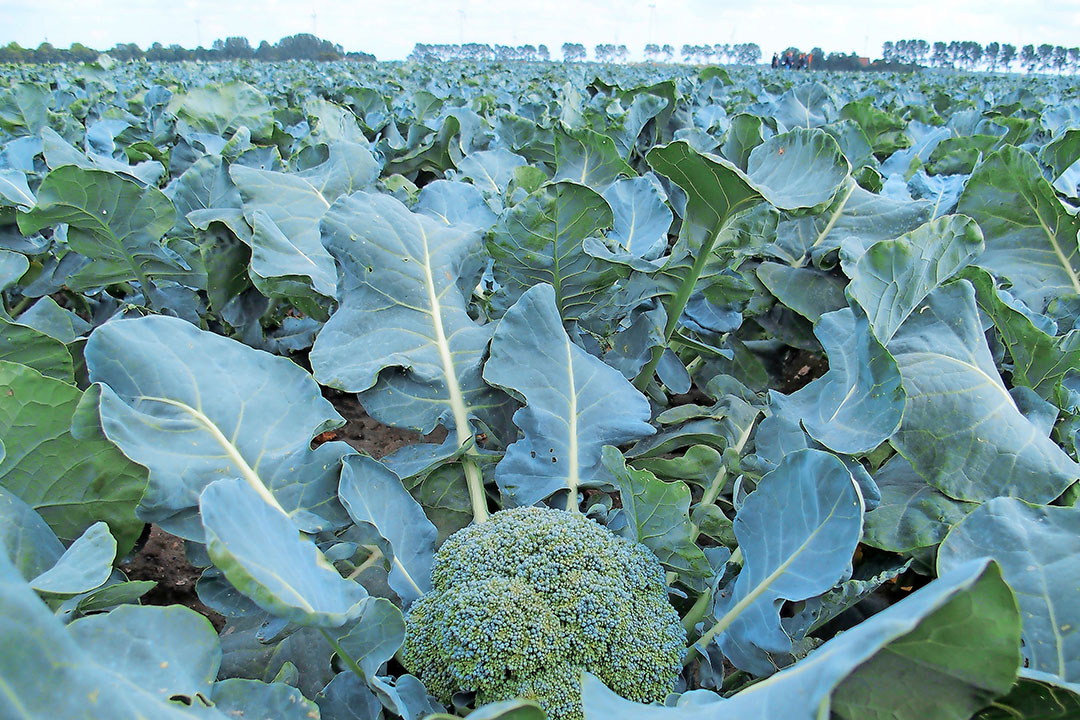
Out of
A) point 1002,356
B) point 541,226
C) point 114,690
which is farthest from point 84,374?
point 1002,356

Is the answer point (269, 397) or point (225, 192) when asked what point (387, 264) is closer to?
point (269, 397)

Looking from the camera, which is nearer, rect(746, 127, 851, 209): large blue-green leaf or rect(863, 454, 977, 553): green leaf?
rect(863, 454, 977, 553): green leaf

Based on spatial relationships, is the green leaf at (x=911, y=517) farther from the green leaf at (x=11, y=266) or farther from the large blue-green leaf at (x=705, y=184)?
the green leaf at (x=11, y=266)

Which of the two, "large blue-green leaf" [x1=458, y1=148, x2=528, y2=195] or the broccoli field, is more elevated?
"large blue-green leaf" [x1=458, y1=148, x2=528, y2=195]

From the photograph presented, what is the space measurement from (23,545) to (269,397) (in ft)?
1.40

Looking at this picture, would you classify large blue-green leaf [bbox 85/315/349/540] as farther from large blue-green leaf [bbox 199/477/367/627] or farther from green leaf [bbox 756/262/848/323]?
green leaf [bbox 756/262/848/323]

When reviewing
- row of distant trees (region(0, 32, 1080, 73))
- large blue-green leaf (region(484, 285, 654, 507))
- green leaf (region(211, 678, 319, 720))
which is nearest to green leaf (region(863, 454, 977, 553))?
large blue-green leaf (region(484, 285, 654, 507))

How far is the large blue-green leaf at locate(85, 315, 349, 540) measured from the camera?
3.60 ft

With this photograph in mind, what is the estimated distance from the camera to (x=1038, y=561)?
89 cm

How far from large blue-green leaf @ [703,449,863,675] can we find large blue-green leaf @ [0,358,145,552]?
0.99 m

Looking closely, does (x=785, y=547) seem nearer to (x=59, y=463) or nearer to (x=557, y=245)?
(x=557, y=245)

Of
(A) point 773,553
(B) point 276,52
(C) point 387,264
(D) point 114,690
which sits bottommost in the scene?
(D) point 114,690

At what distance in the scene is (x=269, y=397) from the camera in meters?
1.25

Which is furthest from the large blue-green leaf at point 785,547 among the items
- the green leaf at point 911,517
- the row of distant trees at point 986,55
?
the row of distant trees at point 986,55
